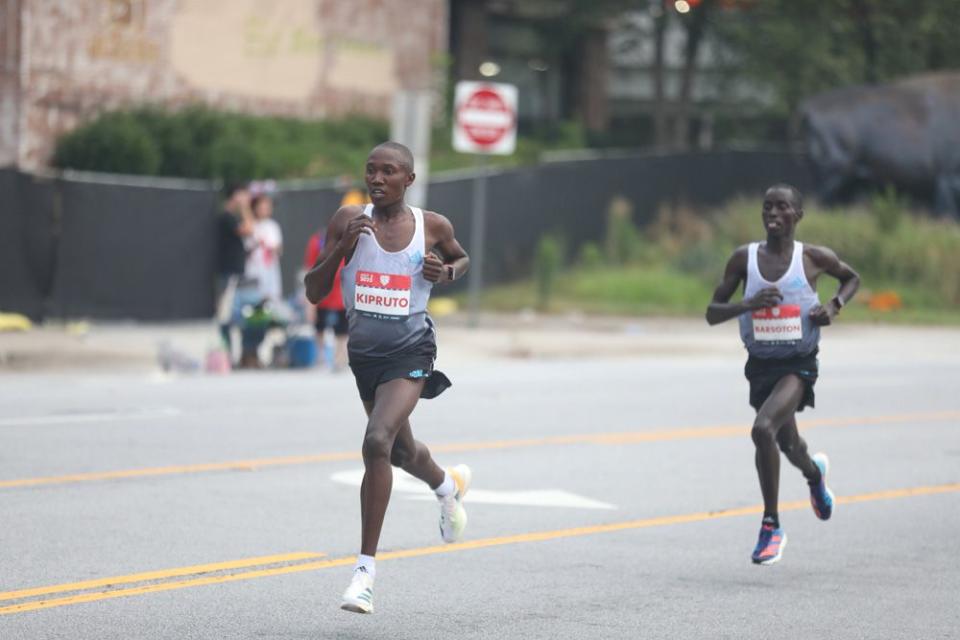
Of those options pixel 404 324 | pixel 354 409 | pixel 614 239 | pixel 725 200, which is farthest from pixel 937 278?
pixel 404 324

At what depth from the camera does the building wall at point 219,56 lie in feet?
91.1

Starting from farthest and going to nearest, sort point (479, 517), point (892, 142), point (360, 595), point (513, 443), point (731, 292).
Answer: point (892, 142) < point (513, 443) < point (479, 517) < point (731, 292) < point (360, 595)

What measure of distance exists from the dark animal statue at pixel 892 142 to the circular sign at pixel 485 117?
9.91 metres

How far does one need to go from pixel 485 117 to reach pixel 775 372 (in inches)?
534

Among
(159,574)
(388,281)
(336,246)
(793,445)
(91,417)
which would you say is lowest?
(91,417)

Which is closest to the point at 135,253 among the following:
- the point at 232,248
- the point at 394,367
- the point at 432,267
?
the point at 232,248

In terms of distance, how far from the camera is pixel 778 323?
9086mm

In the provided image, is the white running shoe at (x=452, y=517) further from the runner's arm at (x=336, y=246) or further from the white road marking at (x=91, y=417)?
the white road marking at (x=91, y=417)

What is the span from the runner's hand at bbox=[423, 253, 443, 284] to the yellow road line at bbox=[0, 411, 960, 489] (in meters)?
3.74

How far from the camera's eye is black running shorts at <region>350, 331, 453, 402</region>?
25.4 feet

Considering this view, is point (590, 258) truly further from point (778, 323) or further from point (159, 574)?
point (159, 574)

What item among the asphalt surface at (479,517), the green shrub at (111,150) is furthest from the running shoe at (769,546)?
the green shrub at (111,150)

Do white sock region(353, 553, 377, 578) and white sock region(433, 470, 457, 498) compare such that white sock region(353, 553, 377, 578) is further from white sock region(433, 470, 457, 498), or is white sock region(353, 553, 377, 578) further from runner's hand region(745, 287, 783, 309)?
runner's hand region(745, 287, 783, 309)

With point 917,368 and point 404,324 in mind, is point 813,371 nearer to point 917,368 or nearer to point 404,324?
point 404,324
